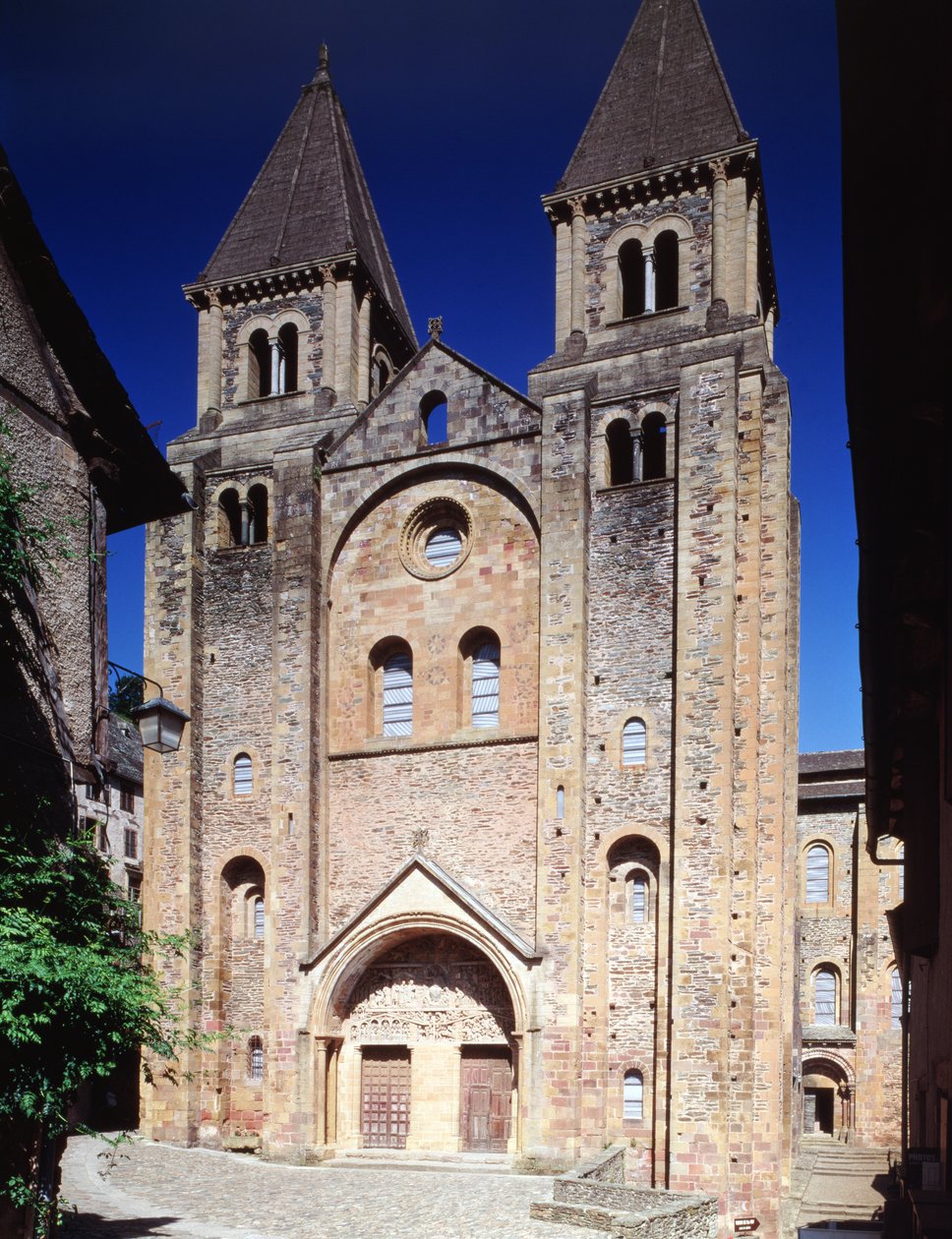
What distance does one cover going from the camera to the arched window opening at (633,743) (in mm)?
23875

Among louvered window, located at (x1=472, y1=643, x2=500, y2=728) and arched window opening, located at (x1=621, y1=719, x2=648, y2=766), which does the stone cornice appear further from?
arched window opening, located at (x1=621, y1=719, x2=648, y2=766)

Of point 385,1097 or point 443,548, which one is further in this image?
point 443,548

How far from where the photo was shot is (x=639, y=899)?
2362cm

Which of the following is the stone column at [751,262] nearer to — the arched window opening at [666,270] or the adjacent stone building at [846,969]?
the arched window opening at [666,270]

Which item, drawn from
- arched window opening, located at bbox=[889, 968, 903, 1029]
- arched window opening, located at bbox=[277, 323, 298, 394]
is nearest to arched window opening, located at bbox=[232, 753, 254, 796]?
arched window opening, located at bbox=[277, 323, 298, 394]

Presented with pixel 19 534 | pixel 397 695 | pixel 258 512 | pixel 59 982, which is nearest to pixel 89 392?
pixel 19 534

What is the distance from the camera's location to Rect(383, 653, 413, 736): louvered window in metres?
26.3

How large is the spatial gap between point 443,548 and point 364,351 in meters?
5.55

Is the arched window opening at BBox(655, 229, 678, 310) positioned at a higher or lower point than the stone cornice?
lower

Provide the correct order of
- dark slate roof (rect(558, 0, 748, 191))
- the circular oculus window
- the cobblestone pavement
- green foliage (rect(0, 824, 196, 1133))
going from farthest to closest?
1. dark slate roof (rect(558, 0, 748, 191))
2. the circular oculus window
3. the cobblestone pavement
4. green foliage (rect(0, 824, 196, 1133))

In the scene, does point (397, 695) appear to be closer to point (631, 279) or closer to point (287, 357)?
point (287, 357)

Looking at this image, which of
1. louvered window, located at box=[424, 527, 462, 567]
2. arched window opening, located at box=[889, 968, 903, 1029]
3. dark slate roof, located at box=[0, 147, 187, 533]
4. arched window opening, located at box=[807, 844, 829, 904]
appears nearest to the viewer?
dark slate roof, located at box=[0, 147, 187, 533]

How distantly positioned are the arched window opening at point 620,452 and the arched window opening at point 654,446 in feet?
0.90

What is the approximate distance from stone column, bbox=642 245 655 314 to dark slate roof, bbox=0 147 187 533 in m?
15.0
